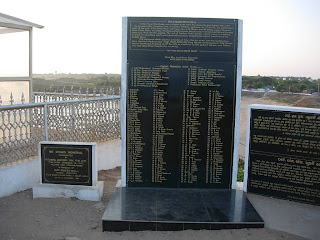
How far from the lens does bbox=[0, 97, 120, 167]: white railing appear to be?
619 cm

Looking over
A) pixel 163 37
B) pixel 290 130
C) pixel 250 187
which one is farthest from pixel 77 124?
pixel 290 130

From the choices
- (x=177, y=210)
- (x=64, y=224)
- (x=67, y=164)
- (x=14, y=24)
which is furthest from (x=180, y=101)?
(x=14, y=24)

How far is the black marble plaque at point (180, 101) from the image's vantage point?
19.4 ft

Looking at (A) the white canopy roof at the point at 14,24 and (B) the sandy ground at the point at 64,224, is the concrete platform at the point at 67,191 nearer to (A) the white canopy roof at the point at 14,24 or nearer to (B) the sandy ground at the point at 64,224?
(B) the sandy ground at the point at 64,224

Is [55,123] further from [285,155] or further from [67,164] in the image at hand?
[285,155]

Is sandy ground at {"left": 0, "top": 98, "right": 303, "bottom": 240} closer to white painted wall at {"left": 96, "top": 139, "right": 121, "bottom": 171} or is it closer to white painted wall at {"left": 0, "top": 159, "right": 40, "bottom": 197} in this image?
white painted wall at {"left": 0, "top": 159, "right": 40, "bottom": 197}

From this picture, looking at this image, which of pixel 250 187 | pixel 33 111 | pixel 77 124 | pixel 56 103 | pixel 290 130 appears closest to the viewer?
pixel 290 130

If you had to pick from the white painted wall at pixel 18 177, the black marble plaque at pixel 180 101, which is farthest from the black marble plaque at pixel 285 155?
the white painted wall at pixel 18 177

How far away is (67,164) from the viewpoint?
5988mm

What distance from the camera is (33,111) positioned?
6.59 metres

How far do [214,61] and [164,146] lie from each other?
1.79 meters

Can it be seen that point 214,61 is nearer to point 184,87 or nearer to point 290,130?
point 184,87

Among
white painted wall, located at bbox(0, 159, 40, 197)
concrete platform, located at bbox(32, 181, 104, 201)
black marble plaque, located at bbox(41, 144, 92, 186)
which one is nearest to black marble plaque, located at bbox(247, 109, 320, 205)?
concrete platform, located at bbox(32, 181, 104, 201)

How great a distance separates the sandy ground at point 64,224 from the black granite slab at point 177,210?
0.10 meters
